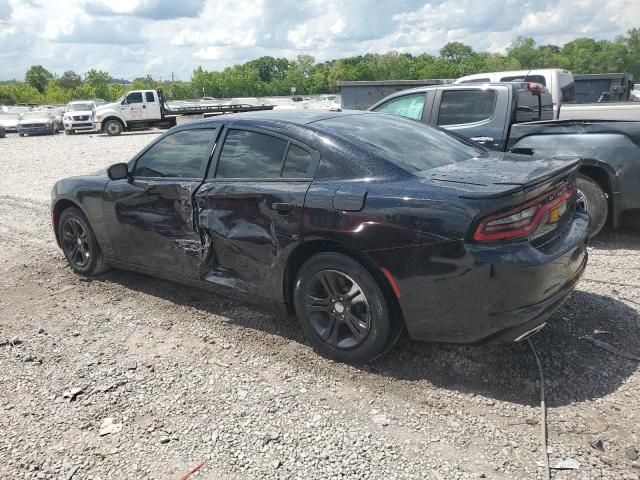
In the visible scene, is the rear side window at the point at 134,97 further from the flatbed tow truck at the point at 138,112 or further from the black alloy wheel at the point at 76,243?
the black alloy wheel at the point at 76,243

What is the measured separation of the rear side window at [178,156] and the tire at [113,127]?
78.8 ft

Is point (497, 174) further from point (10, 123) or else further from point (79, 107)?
point (10, 123)

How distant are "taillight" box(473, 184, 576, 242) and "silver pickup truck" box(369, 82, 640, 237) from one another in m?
1.39

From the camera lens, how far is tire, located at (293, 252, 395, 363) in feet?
10.6

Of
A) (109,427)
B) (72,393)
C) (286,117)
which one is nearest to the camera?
(109,427)

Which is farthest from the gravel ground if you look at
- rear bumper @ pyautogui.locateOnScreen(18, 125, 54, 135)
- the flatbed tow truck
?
rear bumper @ pyautogui.locateOnScreen(18, 125, 54, 135)

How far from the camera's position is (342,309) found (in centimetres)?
342

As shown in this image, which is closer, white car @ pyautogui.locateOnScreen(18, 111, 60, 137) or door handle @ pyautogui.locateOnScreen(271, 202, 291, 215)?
door handle @ pyautogui.locateOnScreen(271, 202, 291, 215)

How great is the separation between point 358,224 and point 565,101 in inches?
376

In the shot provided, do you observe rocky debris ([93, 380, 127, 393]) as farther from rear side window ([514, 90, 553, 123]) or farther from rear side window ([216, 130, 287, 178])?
rear side window ([514, 90, 553, 123])

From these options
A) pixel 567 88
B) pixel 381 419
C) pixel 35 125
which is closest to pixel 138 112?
pixel 35 125

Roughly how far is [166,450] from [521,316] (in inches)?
→ 77.4

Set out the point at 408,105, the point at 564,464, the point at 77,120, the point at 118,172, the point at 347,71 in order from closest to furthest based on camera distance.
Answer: the point at 564,464
the point at 118,172
the point at 408,105
the point at 77,120
the point at 347,71

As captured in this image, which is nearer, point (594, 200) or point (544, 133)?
point (594, 200)
